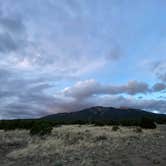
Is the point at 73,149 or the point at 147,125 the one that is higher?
the point at 147,125

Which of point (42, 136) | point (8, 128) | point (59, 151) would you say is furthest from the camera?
point (8, 128)

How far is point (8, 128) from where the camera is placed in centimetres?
4644

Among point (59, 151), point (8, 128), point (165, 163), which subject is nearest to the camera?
point (165, 163)

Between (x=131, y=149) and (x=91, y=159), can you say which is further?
(x=131, y=149)

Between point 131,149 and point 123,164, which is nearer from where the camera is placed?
point 123,164

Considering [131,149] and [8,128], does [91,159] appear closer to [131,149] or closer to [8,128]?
[131,149]

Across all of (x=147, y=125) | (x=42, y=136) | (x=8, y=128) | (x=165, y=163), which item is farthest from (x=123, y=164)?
(x=8, y=128)

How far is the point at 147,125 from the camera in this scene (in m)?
42.2

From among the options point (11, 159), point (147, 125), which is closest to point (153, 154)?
point (11, 159)

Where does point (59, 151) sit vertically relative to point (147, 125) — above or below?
below

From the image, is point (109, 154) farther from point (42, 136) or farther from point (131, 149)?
point (42, 136)

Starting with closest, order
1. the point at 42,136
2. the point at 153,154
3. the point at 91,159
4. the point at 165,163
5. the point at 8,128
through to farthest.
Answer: the point at 165,163
the point at 91,159
the point at 153,154
the point at 42,136
the point at 8,128

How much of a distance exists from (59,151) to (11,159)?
3.23 metres

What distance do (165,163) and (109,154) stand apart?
419 centimetres
